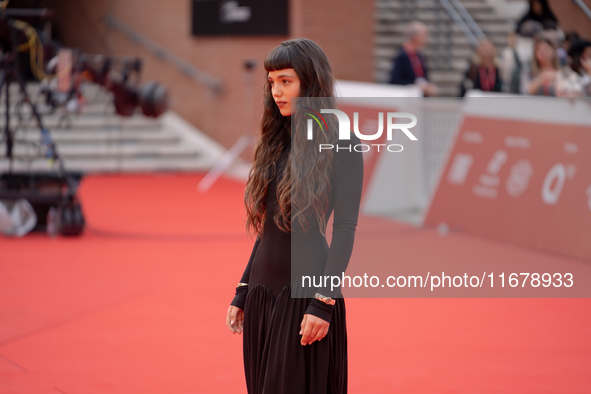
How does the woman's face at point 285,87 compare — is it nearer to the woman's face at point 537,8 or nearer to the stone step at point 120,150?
the woman's face at point 537,8

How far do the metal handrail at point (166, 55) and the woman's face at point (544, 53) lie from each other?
7.00m

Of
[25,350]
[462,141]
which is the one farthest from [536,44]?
[25,350]

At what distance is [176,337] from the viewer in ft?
15.3

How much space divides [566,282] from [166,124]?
1013 cm

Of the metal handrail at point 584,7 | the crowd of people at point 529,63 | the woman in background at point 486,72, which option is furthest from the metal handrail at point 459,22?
the woman in background at point 486,72

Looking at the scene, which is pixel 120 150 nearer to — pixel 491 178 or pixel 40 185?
pixel 40 185

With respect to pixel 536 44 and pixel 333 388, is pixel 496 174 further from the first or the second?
pixel 333 388

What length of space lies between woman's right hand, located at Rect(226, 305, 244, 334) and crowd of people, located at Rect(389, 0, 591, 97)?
5.35 metres

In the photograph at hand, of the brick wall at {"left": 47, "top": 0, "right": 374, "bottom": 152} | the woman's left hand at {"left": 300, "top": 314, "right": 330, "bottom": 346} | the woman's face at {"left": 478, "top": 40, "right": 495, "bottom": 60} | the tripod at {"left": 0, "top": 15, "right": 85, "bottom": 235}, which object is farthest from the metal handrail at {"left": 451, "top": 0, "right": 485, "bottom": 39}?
the woman's left hand at {"left": 300, "top": 314, "right": 330, "bottom": 346}

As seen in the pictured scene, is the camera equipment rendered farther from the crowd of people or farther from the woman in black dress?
the woman in black dress

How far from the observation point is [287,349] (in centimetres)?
246

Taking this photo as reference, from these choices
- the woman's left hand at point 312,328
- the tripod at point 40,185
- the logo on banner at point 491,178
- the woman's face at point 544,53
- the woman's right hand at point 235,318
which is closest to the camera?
the woman's left hand at point 312,328

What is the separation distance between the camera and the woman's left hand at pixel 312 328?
2381 millimetres

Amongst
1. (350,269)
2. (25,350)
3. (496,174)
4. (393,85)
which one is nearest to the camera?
(25,350)
